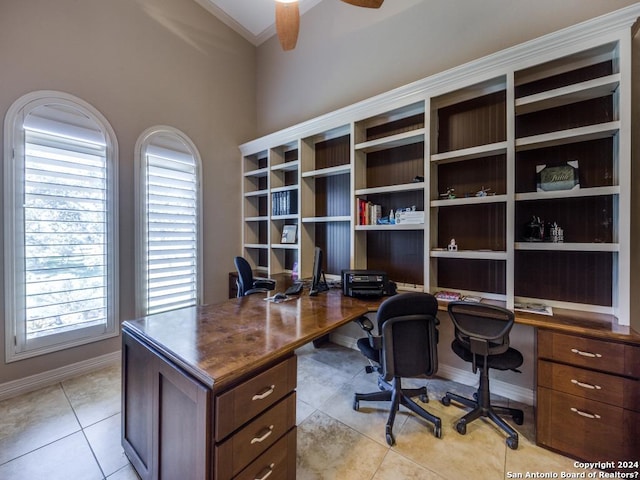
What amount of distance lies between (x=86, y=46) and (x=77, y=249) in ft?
6.50

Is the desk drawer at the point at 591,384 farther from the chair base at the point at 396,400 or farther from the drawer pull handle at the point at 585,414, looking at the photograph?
the chair base at the point at 396,400

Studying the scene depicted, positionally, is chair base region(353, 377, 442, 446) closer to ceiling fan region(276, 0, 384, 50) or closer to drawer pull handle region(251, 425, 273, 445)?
drawer pull handle region(251, 425, 273, 445)

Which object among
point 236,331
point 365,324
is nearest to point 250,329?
point 236,331

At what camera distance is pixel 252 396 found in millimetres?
1156

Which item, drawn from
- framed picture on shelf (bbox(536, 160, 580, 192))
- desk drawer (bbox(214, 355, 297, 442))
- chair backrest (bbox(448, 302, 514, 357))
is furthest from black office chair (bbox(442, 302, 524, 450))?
desk drawer (bbox(214, 355, 297, 442))

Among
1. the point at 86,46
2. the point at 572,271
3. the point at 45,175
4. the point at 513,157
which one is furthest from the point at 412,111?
the point at 45,175

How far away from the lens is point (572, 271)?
2.05 m

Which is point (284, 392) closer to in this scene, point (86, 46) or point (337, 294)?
point (337, 294)

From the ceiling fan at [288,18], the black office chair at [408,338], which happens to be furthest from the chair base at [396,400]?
→ the ceiling fan at [288,18]

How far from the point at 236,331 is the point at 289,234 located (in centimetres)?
223

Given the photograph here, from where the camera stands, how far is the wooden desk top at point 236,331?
1136mm

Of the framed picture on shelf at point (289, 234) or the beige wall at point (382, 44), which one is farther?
the framed picture on shelf at point (289, 234)

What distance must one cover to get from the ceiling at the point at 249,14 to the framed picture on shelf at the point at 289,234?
293 cm

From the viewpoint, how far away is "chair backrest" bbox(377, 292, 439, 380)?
5.85ft
